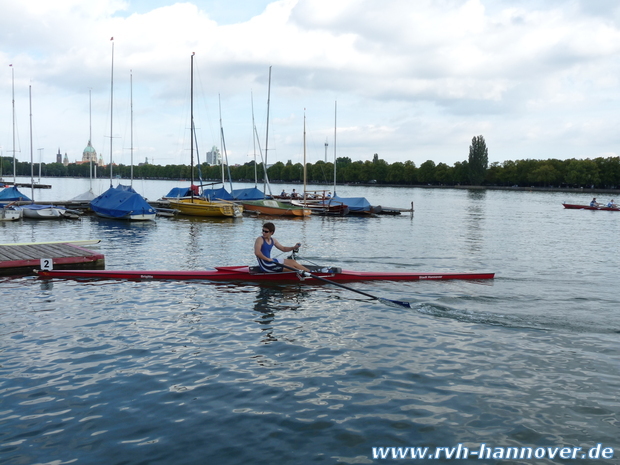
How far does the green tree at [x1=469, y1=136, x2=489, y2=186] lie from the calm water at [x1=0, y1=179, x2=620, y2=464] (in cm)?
16200

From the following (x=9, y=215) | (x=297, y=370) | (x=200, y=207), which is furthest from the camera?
(x=200, y=207)

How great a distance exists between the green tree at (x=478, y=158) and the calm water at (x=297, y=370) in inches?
6378

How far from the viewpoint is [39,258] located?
18.4 metres

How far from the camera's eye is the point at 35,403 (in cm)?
776

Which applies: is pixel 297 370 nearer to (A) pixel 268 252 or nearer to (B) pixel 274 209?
(A) pixel 268 252

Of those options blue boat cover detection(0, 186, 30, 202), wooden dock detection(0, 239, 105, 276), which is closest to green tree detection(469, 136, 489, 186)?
blue boat cover detection(0, 186, 30, 202)

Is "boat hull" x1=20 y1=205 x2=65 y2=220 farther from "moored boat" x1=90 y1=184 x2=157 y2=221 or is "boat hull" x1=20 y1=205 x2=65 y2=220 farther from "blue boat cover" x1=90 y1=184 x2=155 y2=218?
"moored boat" x1=90 y1=184 x2=157 y2=221

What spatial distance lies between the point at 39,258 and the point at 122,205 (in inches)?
933

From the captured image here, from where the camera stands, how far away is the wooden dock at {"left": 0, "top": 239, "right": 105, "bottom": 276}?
58.8ft

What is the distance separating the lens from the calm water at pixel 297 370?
6961 mm

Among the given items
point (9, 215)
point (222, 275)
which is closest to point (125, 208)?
point (9, 215)

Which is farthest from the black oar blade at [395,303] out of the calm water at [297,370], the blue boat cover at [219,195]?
the blue boat cover at [219,195]

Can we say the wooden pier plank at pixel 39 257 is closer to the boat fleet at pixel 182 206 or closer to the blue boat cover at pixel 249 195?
the boat fleet at pixel 182 206

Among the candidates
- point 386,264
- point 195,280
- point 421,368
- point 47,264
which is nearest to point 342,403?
point 421,368
